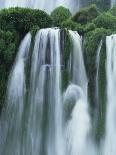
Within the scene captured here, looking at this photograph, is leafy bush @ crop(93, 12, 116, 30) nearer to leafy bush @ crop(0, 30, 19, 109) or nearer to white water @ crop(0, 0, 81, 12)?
leafy bush @ crop(0, 30, 19, 109)

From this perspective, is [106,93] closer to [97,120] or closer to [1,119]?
[97,120]

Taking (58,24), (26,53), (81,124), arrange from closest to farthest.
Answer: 1. (81,124)
2. (26,53)
3. (58,24)

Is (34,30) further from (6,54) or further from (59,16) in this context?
(59,16)

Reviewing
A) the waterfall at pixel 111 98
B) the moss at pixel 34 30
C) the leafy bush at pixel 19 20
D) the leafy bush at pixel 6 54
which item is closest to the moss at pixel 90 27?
the waterfall at pixel 111 98

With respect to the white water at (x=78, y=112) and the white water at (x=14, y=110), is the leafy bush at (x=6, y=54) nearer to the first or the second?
the white water at (x=14, y=110)

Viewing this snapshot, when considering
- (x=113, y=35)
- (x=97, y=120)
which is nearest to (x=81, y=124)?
(x=97, y=120)

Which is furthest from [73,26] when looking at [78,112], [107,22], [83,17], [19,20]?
[78,112]
